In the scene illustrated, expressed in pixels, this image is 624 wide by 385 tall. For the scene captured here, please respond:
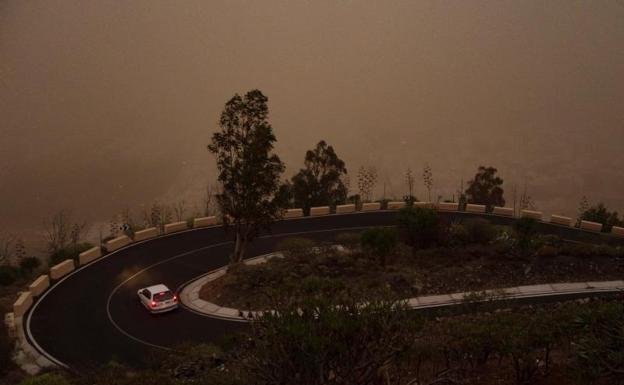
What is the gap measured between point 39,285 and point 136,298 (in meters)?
6.37

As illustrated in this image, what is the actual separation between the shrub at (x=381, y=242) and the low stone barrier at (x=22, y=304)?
768 inches

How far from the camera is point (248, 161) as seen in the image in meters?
31.4

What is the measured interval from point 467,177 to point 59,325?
71681mm

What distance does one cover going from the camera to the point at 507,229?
36.7 m

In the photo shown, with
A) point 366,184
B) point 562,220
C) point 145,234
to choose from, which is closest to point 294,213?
point 145,234

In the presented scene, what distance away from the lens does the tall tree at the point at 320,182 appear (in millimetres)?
51000

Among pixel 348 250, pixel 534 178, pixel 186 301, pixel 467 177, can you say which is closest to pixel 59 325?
pixel 186 301

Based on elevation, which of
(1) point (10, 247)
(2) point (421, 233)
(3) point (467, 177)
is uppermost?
(3) point (467, 177)

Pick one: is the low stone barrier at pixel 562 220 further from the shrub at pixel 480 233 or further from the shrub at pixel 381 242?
the shrub at pixel 381 242

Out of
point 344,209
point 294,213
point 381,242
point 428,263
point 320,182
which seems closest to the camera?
point 428,263

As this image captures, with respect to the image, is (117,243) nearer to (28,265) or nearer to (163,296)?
(28,265)

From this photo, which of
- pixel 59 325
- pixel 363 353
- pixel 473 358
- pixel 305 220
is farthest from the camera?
pixel 305 220

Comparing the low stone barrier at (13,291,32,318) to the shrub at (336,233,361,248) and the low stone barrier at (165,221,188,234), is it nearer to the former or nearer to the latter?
the low stone barrier at (165,221,188,234)

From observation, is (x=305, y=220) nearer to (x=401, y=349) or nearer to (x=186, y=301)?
(x=186, y=301)
